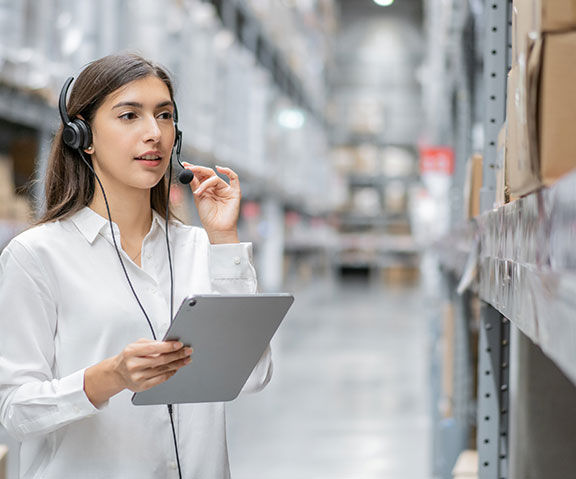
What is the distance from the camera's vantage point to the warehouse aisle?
4.39 meters

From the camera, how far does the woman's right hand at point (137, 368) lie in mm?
1211

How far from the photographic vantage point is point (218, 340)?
1306mm

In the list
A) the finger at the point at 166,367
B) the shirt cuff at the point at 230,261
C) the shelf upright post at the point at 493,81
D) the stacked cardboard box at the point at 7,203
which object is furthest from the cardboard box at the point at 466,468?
the stacked cardboard box at the point at 7,203

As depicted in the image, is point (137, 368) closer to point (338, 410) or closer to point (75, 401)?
point (75, 401)

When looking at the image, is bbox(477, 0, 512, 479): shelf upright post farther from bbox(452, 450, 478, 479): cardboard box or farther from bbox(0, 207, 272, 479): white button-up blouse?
bbox(452, 450, 478, 479): cardboard box

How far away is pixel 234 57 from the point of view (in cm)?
838

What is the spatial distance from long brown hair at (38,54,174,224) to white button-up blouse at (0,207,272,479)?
41 mm

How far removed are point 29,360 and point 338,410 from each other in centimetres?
461

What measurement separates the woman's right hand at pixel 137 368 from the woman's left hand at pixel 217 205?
37 centimetres

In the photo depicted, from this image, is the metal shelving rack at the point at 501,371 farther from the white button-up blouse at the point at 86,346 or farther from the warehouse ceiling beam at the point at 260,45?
the warehouse ceiling beam at the point at 260,45

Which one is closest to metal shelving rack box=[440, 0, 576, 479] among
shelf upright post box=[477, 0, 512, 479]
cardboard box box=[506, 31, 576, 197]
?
shelf upright post box=[477, 0, 512, 479]

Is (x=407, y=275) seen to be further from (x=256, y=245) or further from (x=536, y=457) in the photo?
(x=536, y=457)

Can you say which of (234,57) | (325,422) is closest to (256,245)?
(234,57)

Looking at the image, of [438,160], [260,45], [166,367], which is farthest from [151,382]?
[260,45]
